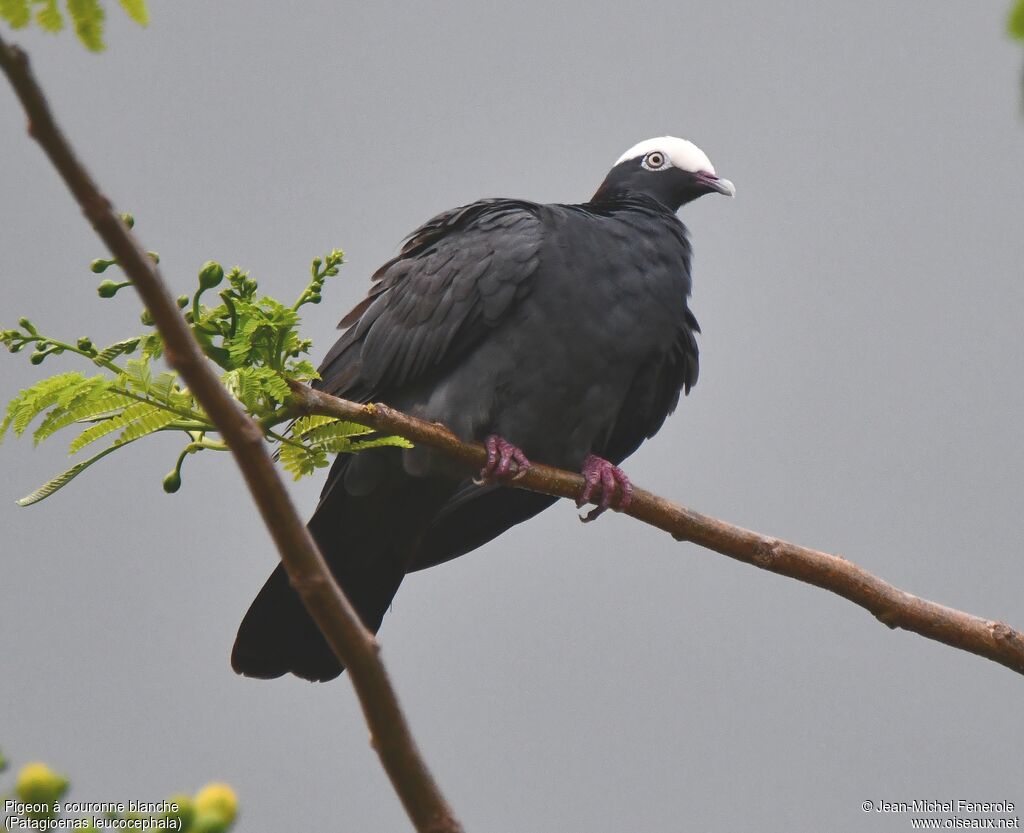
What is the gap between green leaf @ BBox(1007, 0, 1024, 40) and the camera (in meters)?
1.68

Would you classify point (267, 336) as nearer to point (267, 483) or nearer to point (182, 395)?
point (182, 395)

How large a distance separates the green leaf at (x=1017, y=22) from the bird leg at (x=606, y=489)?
312 cm

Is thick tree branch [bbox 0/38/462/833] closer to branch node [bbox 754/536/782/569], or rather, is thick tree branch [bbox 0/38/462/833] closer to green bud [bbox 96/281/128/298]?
green bud [bbox 96/281/128/298]

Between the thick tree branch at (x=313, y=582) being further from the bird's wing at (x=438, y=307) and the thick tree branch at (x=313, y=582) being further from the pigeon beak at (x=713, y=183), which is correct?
the pigeon beak at (x=713, y=183)

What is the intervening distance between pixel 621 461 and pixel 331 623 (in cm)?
374

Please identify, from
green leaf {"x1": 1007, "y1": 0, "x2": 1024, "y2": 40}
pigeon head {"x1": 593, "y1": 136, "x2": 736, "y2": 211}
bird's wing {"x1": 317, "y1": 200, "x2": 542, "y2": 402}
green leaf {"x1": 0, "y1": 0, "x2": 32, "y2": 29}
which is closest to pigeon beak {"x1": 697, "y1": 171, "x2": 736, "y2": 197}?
pigeon head {"x1": 593, "y1": 136, "x2": 736, "y2": 211}

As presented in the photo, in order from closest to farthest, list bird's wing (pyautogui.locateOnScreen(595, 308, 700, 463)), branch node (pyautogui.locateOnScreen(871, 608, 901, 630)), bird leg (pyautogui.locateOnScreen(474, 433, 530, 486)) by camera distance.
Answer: branch node (pyautogui.locateOnScreen(871, 608, 901, 630)) → bird leg (pyautogui.locateOnScreen(474, 433, 530, 486)) → bird's wing (pyautogui.locateOnScreen(595, 308, 700, 463))

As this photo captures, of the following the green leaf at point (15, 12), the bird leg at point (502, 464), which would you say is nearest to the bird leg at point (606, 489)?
the bird leg at point (502, 464)

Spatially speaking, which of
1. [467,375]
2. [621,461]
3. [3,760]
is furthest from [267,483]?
[621,461]

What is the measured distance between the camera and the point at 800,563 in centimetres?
409

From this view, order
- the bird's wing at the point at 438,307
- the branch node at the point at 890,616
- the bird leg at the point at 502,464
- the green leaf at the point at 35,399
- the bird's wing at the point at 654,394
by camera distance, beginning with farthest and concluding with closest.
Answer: the bird's wing at the point at 654,394 < the bird's wing at the point at 438,307 < the bird leg at the point at 502,464 < the branch node at the point at 890,616 < the green leaf at the point at 35,399

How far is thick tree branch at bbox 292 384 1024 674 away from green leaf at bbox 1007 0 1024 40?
7.21 feet

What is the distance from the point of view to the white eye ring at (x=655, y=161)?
6.34 metres

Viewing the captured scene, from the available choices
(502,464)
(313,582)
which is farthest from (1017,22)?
(502,464)
